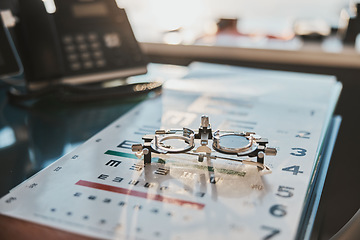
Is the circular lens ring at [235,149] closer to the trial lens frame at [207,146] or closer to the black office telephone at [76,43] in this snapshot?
the trial lens frame at [207,146]

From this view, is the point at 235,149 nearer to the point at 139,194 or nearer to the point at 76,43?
the point at 139,194

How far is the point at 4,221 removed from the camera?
0.53 meters

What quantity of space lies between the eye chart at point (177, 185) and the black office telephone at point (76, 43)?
0.76 ft

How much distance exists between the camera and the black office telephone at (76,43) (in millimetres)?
1028

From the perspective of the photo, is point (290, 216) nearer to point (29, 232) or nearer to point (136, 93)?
point (29, 232)

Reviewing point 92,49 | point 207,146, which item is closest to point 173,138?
point 207,146

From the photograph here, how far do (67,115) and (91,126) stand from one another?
4.2 inches

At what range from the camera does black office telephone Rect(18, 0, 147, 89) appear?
3.37 feet

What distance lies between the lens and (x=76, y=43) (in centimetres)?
107

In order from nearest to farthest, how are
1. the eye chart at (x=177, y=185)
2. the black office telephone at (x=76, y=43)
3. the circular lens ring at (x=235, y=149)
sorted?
1. the eye chart at (x=177, y=185)
2. the circular lens ring at (x=235, y=149)
3. the black office telephone at (x=76, y=43)

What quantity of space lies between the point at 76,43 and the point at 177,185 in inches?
24.4

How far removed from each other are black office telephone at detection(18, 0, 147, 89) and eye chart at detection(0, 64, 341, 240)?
23cm

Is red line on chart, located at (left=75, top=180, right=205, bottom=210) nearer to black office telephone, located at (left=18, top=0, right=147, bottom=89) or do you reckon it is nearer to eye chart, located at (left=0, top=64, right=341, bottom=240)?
eye chart, located at (left=0, top=64, right=341, bottom=240)

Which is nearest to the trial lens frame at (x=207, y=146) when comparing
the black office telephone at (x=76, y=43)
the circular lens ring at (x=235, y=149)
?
the circular lens ring at (x=235, y=149)
